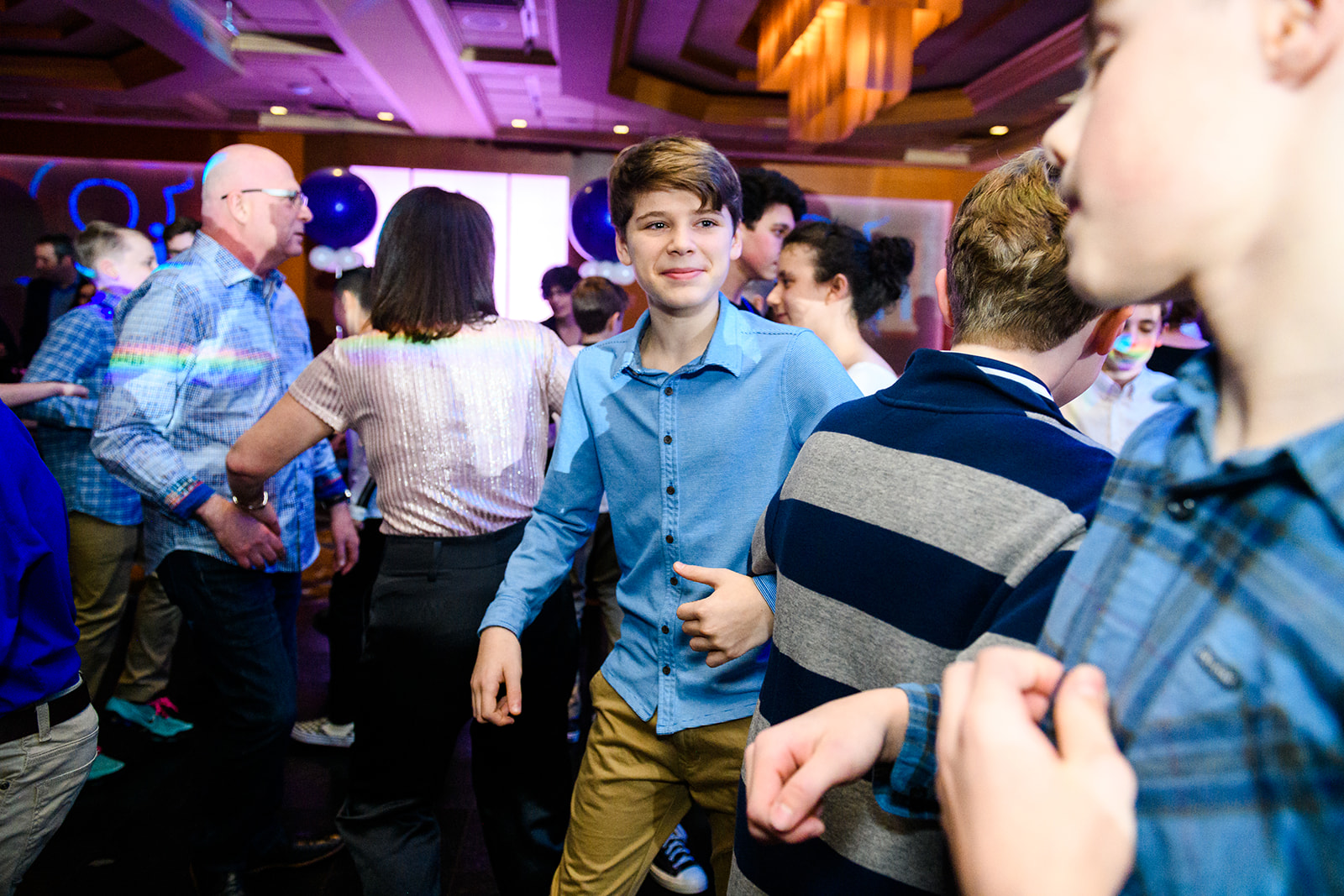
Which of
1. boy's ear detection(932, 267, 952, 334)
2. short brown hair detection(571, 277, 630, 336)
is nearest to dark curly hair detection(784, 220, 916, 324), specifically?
short brown hair detection(571, 277, 630, 336)

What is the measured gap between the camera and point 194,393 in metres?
2.08

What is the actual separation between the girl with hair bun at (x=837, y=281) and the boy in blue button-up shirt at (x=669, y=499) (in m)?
1.15

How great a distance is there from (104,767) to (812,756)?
3221 mm

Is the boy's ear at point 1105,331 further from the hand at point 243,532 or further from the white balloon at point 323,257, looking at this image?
the white balloon at point 323,257

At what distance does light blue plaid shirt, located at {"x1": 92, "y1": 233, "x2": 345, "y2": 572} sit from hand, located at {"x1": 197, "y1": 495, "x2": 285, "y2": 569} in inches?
1.5

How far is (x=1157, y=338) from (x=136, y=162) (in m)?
9.22

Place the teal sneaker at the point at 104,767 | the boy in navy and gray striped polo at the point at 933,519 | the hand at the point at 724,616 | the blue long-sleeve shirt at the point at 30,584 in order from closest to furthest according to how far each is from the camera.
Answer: the boy in navy and gray striped polo at the point at 933,519
the hand at the point at 724,616
the blue long-sleeve shirt at the point at 30,584
the teal sneaker at the point at 104,767

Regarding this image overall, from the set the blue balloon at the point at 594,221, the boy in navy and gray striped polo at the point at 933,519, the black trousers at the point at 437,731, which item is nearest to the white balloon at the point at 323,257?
the blue balloon at the point at 594,221

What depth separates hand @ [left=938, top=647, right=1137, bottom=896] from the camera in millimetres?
408

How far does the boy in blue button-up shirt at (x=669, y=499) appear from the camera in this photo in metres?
1.40

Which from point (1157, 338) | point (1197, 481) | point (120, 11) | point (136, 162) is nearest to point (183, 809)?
point (1197, 481)

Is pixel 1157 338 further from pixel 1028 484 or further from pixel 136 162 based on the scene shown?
pixel 136 162

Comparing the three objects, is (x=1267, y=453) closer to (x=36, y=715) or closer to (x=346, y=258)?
(x=36, y=715)

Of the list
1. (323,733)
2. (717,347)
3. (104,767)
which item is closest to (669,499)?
(717,347)
